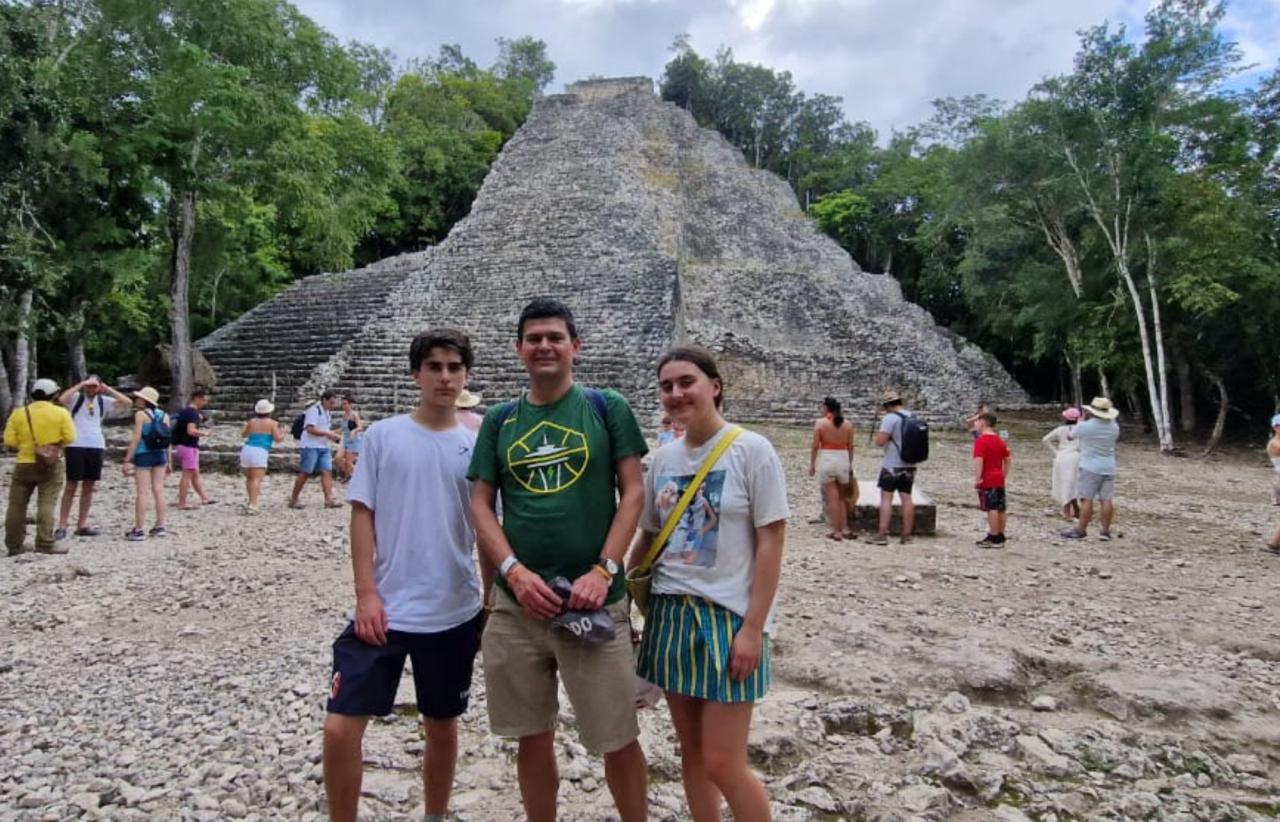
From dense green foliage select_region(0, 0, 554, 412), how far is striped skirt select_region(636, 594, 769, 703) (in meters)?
10.7

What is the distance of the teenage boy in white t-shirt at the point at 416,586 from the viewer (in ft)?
6.49

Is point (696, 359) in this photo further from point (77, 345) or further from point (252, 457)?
point (77, 345)

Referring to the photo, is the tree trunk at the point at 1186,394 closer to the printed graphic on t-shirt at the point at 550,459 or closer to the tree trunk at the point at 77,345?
the printed graphic on t-shirt at the point at 550,459

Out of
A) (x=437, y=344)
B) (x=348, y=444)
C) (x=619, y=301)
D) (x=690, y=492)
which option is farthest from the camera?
(x=619, y=301)

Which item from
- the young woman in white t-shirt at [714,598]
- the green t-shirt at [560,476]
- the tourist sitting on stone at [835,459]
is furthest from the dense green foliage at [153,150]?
the young woman in white t-shirt at [714,598]

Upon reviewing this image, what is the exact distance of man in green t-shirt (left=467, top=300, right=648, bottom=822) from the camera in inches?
72.9

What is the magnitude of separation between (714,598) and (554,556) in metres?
0.41

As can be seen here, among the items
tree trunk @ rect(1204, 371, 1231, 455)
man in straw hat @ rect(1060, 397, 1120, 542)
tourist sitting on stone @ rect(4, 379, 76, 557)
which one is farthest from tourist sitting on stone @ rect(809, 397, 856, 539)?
tree trunk @ rect(1204, 371, 1231, 455)

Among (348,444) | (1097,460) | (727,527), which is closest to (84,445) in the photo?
(348,444)

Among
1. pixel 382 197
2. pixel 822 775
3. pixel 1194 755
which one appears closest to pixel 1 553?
pixel 822 775

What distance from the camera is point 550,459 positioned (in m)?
1.92

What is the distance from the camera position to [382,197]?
55.8ft

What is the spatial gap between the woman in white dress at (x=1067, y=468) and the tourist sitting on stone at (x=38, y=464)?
27.5ft

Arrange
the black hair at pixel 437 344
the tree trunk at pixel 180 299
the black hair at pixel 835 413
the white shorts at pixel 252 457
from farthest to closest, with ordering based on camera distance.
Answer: the tree trunk at pixel 180 299 < the white shorts at pixel 252 457 < the black hair at pixel 835 413 < the black hair at pixel 437 344
